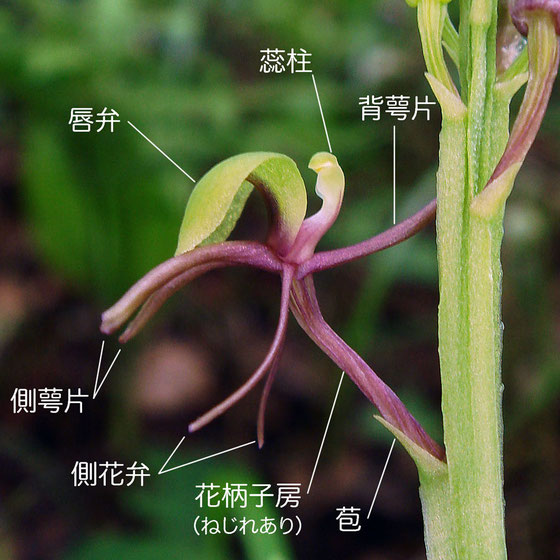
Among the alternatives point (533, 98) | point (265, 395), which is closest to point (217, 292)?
point (265, 395)

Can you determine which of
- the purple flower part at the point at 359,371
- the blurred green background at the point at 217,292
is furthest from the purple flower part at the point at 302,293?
the blurred green background at the point at 217,292

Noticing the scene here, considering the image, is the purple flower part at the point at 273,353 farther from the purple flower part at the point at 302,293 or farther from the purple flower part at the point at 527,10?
the purple flower part at the point at 527,10

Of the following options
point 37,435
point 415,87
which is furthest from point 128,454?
point 415,87

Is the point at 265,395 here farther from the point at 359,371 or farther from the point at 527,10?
the point at 527,10

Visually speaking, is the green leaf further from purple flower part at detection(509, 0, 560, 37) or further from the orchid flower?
purple flower part at detection(509, 0, 560, 37)

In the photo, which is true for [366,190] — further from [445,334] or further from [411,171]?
[445,334]

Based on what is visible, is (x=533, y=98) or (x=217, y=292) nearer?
(x=533, y=98)

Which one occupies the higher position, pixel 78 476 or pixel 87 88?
pixel 87 88

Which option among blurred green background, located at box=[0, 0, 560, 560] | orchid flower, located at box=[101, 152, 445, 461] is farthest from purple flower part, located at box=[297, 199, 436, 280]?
blurred green background, located at box=[0, 0, 560, 560]
